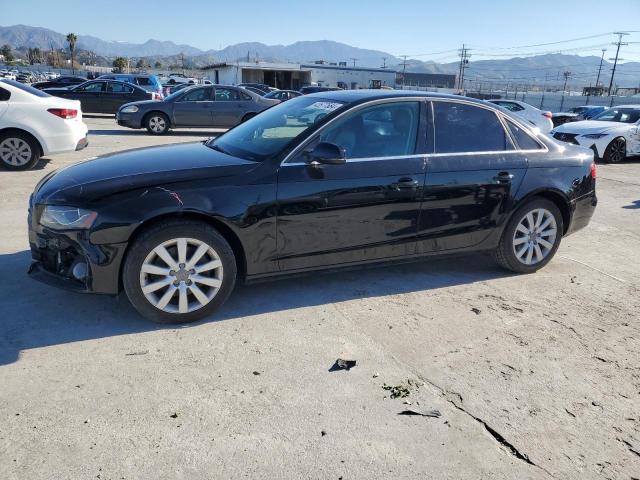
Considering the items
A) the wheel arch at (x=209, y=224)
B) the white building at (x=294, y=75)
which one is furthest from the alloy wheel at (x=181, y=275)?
the white building at (x=294, y=75)

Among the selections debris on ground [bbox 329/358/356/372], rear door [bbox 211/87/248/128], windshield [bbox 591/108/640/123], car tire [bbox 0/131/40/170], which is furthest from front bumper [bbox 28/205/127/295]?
windshield [bbox 591/108/640/123]

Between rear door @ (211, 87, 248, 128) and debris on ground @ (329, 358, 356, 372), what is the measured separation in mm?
13492

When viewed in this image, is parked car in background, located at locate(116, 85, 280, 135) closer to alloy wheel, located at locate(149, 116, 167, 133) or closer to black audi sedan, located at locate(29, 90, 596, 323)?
alloy wheel, located at locate(149, 116, 167, 133)

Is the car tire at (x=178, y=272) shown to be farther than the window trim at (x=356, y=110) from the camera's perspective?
No

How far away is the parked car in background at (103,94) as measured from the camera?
19203 mm

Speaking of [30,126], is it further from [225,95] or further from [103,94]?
[103,94]

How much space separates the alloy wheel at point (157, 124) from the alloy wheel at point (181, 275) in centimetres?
1299

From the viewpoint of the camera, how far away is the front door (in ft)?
13.0

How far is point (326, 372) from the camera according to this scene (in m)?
3.27

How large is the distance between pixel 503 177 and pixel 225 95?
12887 millimetres

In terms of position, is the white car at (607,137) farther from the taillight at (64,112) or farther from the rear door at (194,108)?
the taillight at (64,112)

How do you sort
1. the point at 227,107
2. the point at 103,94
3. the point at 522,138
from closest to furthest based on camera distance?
the point at 522,138 → the point at 227,107 → the point at 103,94

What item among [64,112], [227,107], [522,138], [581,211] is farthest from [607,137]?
[64,112]

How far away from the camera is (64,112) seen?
8867 mm
